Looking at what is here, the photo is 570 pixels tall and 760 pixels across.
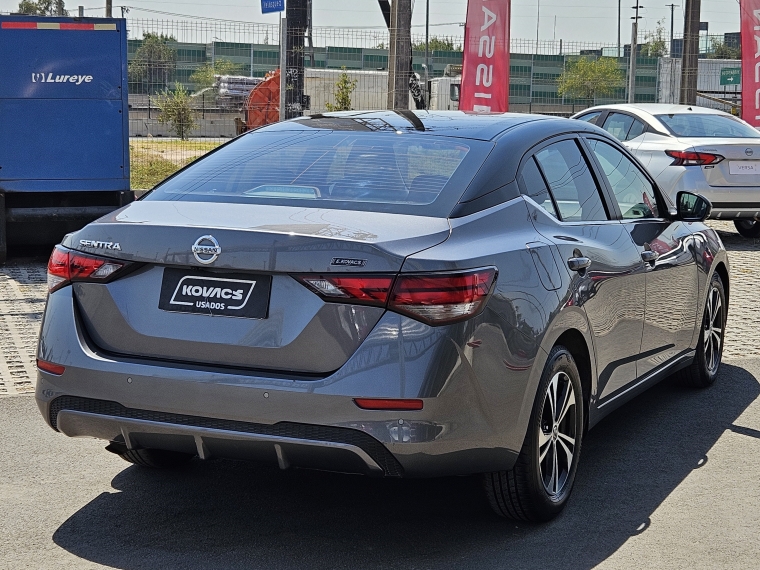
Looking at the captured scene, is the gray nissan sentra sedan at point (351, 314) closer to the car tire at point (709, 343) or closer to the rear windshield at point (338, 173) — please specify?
the rear windshield at point (338, 173)

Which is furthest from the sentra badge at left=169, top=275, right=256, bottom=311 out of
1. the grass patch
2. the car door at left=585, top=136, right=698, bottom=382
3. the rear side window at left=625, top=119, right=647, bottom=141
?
the grass patch

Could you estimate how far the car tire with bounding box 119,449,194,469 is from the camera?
15.8 ft

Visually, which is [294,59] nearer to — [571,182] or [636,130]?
[636,130]

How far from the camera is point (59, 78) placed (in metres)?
11.4

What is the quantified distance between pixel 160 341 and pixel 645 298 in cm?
254

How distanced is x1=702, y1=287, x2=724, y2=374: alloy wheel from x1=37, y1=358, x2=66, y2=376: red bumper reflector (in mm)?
4002

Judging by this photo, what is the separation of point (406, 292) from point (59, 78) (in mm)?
8765

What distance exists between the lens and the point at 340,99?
2747cm

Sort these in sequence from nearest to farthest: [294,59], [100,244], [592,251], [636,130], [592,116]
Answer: [100,244] < [592,251] < [636,130] < [592,116] < [294,59]

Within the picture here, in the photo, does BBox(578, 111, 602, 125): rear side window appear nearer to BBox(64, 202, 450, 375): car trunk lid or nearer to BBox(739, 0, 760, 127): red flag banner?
BBox(739, 0, 760, 127): red flag banner

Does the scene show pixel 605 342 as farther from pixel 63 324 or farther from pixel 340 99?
pixel 340 99

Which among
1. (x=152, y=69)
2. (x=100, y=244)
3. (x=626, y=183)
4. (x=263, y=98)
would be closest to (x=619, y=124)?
(x=626, y=183)

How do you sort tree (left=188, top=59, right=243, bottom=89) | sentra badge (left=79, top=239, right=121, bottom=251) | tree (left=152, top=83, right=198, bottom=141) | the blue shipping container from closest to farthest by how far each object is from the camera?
1. sentra badge (left=79, top=239, right=121, bottom=251)
2. the blue shipping container
3. tree (left=152, top=83, right=198, bottom=141)
4. tree (left=188, top=59, right=243, bottom=89)

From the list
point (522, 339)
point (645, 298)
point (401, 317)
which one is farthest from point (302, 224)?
point (645, 298)
